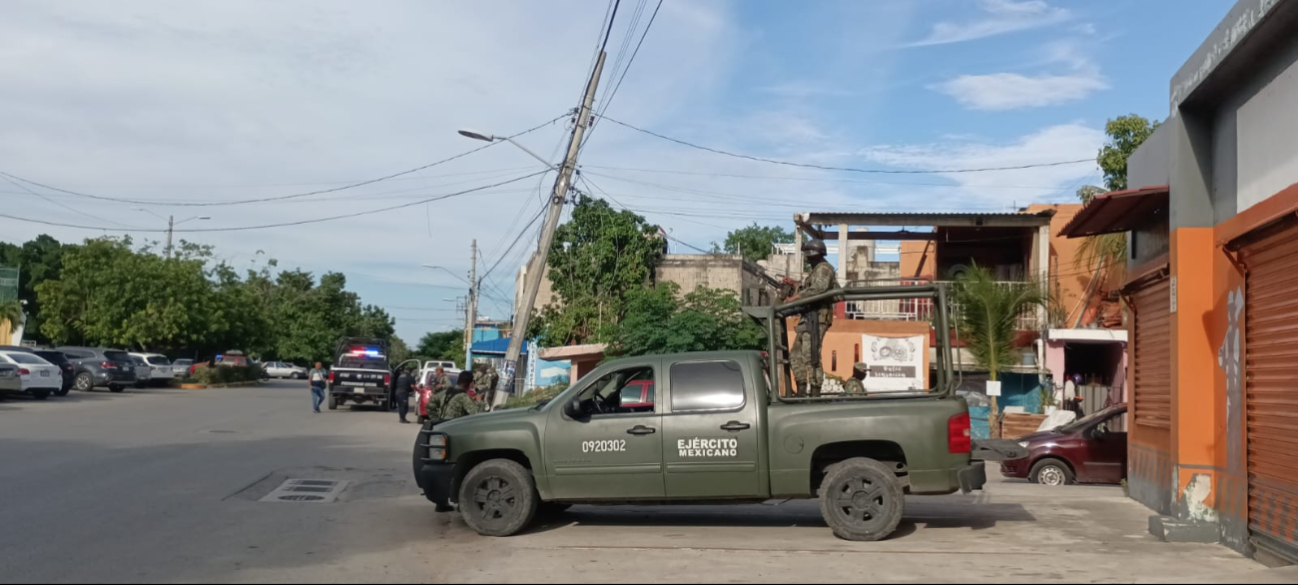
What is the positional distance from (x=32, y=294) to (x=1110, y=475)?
250 ft

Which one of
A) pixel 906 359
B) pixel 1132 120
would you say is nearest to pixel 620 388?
pixel 906 359

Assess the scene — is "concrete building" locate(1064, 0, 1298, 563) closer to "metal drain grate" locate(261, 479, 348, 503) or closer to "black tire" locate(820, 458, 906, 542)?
"black tire" locate(820, 458, 906, 542)

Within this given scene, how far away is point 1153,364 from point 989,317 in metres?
12.9

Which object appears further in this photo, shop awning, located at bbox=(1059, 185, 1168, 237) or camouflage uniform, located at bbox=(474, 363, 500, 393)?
camouflage uniform, located at bbox=(474, 363, 500, 393)

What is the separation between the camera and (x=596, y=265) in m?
34.8

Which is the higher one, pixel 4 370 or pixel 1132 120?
pixel 1132 120

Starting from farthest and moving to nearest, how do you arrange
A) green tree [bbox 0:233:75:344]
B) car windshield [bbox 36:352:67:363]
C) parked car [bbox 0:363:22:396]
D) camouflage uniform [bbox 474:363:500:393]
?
green tree [bbox 0:233:75:344] < car windshield [bbox 36:352:67:363] < parked car [bbox 0:363:22:396] < camouflage uniform [bbox 474:363:500:393]

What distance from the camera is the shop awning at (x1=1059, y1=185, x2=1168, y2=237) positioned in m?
10.9

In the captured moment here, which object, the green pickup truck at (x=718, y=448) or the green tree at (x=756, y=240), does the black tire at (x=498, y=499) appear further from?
the green tree at (x=756, y=240)

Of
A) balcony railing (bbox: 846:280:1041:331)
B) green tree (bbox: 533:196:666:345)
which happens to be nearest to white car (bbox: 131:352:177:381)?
green tree (bbox: 533:196:666:345)

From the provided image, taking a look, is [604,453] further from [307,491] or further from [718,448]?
[307,491]

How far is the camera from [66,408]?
27625mm

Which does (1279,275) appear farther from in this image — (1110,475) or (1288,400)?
(1110,475)

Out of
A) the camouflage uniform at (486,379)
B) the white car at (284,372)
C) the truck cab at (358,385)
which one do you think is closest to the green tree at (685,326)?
the camouflage uniform at (486,379)
